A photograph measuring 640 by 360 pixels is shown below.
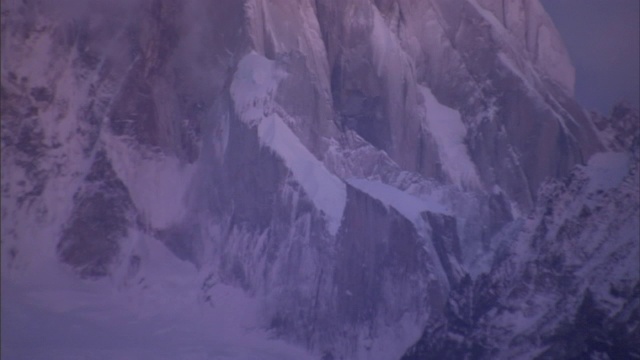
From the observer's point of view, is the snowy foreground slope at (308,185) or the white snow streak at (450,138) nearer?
the snowy foreground slope at (308,185)

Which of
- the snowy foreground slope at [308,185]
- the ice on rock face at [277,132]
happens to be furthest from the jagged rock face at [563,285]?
the ice on rock face at [277,132]

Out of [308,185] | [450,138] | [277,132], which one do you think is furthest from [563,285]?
[277,132]

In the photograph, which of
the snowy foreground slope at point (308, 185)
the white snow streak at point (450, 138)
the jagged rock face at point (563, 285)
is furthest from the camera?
the white snow streak at point (450, 138)

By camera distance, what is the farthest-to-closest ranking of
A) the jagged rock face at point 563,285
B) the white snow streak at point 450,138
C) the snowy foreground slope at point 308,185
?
the white snow streak at point 450,138
the snowy foreground slope at point 308,185
the jagged rock face at point 563,285

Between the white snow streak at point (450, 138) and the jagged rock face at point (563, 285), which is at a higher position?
the white snow streak at point (450, 138)

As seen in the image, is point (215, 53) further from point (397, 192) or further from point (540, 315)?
point (540, 315)

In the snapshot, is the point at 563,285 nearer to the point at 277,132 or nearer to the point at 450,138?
the point at 450,138

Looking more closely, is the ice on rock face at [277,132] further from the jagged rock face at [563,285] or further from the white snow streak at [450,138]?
the jagged rock face at [563,285]

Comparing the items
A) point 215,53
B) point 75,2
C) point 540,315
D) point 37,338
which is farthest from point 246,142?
point 540,315
